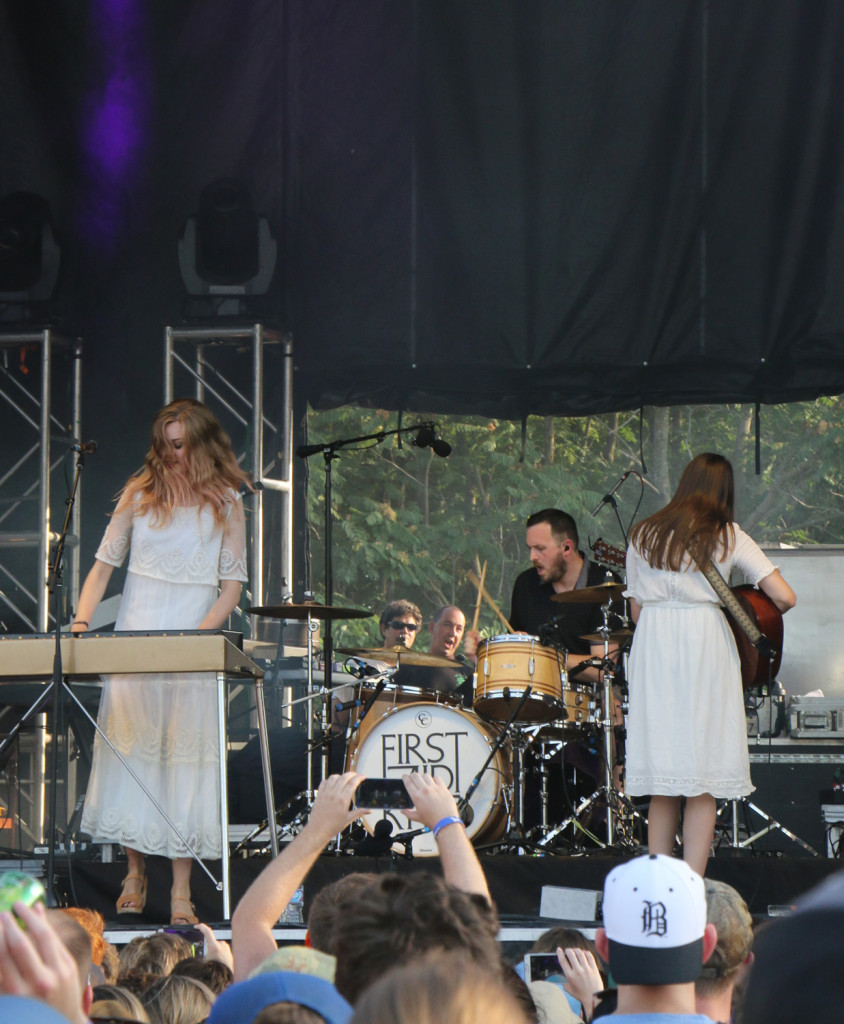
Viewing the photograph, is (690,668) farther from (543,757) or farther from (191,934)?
(191,934)

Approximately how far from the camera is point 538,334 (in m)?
8.68

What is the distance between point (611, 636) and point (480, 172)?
3.03 m

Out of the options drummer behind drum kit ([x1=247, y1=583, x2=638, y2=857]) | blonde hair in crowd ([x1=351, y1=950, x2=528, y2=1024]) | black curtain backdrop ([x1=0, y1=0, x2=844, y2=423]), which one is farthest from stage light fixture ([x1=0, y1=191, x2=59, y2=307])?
blonde hair in crowd ([x1=351, y1=950, x2=528, y2=1024])

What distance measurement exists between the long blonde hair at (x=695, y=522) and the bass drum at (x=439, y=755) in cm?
207

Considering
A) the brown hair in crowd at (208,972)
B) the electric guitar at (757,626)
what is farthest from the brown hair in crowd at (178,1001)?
the electric guitar at (757,626)

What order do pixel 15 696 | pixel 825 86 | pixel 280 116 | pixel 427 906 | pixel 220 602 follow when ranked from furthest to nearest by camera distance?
pixel 280 116
pixel 825 86
pixel 15 696
pixel 220 602
pixel 427 906

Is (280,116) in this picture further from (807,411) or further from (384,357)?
(807,411)

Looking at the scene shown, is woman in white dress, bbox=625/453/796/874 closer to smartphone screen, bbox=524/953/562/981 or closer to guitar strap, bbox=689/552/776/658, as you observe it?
guitar strap, bbox=689/552/776/658

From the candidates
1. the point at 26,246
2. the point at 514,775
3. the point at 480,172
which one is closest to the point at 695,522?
the point at 514,775

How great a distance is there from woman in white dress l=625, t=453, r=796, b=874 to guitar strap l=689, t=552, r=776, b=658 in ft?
0.14

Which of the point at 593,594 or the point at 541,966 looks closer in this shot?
the point at 541,966

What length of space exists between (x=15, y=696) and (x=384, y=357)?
3019 mm

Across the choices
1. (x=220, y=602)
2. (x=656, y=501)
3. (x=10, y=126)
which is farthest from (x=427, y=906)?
(x=656, y=501)

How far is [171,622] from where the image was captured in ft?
19.9
